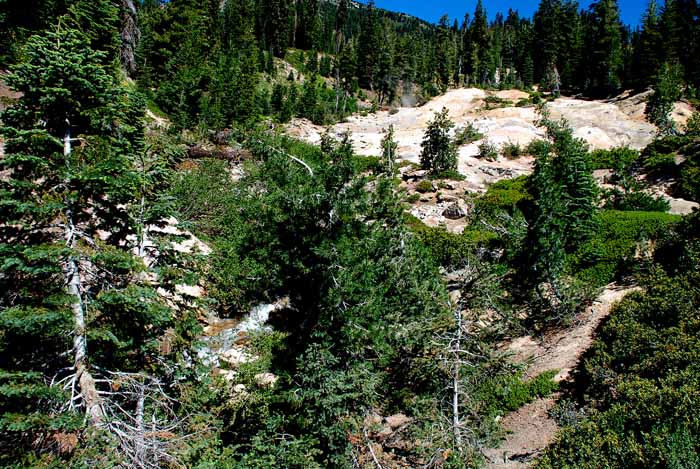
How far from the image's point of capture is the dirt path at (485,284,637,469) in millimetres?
11992

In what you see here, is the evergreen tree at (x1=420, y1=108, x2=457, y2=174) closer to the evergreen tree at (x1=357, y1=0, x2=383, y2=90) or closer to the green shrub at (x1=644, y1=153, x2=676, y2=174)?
the green shrub at (x1=644, y1=153, x2=676, y2=174)

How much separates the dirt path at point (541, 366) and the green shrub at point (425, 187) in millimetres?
16050

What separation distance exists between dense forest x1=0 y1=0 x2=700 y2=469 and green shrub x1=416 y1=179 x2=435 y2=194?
4.50 metres

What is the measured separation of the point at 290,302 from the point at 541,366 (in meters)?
10.1

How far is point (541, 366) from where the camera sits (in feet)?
50.4

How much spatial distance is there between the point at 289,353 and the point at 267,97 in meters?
49.3

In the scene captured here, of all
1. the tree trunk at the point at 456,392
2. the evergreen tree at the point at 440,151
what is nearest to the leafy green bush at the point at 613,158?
the evergreen tree at the point at 440,151

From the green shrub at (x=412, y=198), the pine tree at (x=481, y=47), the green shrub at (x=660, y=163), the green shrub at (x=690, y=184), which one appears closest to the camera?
the green shrub at (x=690, y=184)

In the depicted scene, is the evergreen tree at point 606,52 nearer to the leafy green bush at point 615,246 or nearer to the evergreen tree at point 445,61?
the evergreen tree at point 445,61

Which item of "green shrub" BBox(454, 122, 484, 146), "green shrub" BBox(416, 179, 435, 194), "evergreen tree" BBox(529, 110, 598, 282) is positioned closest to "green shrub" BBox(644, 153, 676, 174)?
"evergreen tree" BBox(529, 110, 598, 282)

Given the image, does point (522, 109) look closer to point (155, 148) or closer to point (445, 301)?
point (445, 301)

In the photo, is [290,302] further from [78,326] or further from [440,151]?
[440,151]

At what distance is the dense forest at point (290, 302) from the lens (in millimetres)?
5789

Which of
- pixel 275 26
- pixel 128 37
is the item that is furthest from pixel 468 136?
pixel 275 26
